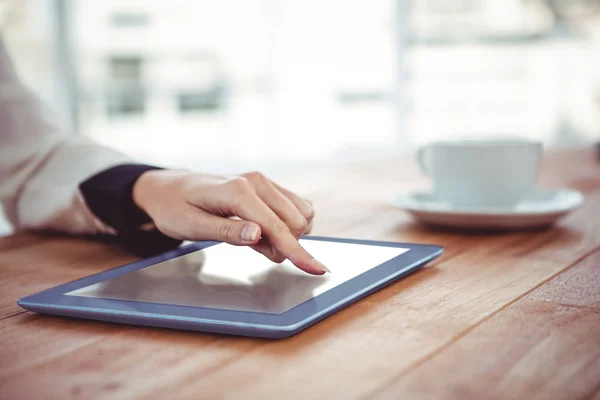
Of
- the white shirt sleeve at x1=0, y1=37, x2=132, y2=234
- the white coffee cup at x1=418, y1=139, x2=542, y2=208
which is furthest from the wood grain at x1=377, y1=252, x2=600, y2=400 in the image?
the white shirt sleeve at x1=0, y1=37, x2=132, y2=234

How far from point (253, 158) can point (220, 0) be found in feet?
4.59

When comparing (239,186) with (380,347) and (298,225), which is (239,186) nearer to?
(298,225)

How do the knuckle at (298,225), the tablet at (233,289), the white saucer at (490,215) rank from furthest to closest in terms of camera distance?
1. the white saucer at (490,215)
2. the knuckle at (298,225)
3. the tablet at (233,289)

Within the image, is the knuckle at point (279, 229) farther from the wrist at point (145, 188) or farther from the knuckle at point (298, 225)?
the wrist at point (145, 188)

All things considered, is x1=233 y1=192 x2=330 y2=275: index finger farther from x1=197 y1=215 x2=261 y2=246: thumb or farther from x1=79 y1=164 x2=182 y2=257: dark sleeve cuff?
x1=79 y1=164 x2=182 y2=257: dark sleeve cuff

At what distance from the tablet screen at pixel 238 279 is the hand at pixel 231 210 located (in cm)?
2

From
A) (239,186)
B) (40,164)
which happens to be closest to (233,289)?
(239,186)

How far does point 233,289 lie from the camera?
553 mm

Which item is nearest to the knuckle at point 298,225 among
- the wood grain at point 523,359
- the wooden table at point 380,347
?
the wooden table at point 380,347

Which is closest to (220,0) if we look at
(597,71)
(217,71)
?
(217,71)

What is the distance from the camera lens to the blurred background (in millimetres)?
4711

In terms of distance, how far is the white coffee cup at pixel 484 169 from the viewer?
87cm

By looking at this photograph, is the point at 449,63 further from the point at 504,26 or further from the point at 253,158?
the point at 253,158

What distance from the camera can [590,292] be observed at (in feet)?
1.90
